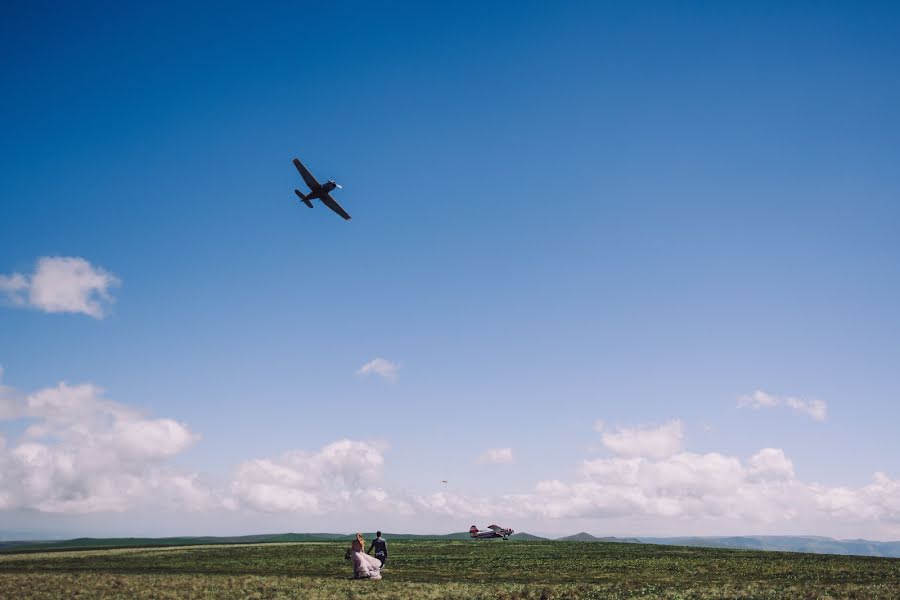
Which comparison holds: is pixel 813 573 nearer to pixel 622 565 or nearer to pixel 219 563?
pixel 622 565

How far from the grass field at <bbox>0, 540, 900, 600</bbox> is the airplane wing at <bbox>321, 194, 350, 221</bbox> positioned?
30.2 m

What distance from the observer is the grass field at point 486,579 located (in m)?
24.0

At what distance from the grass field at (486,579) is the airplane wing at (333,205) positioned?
1189 inches

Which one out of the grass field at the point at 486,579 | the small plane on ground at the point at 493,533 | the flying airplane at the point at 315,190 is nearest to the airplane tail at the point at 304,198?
the flying airplane at the point at 315,190

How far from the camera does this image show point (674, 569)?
33.8 m

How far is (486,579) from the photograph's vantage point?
97.6ft

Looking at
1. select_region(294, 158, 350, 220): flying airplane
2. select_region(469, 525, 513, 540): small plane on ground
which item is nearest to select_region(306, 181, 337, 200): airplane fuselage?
select_region(294, 158, 350, 220): flying airplane

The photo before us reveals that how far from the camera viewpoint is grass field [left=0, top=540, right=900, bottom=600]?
78.6ft

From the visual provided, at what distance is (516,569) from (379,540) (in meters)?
9.09

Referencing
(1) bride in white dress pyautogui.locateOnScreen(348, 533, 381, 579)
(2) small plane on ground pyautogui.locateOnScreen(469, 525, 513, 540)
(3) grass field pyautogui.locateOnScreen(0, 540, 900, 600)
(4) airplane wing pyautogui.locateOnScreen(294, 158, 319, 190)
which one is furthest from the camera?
(2) small plane on ground pyautogui.locateOnScreen(469, 525, 513, 540)

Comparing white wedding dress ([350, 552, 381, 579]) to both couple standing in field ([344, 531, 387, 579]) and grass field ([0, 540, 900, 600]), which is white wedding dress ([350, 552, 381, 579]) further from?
grass field ([0, 540, 900, 600])

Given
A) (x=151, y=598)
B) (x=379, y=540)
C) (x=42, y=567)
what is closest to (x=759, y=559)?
(x=379, y=540)

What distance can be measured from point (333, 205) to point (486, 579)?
3500 cm

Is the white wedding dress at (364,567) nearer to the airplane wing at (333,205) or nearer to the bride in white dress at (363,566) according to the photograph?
the bride in white dress at (363,566)
